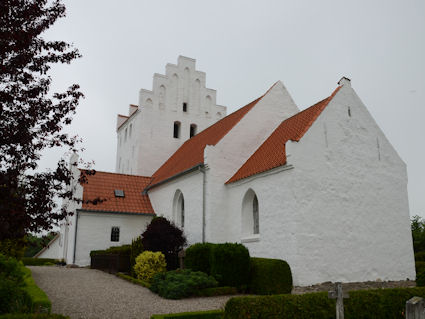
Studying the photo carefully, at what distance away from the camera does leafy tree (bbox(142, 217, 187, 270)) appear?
52.2 ft

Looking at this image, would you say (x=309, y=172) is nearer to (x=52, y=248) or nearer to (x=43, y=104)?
(x=43, y=104)

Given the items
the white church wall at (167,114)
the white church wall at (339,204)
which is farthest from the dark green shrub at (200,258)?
the white church wall at (167,114)

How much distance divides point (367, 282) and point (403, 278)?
2.04 metres

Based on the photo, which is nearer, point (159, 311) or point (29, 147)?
point (29, 147)

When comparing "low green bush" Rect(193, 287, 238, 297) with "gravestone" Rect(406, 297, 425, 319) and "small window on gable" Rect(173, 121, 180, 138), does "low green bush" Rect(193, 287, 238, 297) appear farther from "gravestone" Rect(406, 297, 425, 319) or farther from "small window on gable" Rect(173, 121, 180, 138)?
"small window on gable" Rect(173, 121, 180, 138)

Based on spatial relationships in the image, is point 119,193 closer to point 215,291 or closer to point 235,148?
point 235,148

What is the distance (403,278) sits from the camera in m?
14.1

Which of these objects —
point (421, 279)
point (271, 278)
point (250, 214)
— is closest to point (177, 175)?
point (250, 214)

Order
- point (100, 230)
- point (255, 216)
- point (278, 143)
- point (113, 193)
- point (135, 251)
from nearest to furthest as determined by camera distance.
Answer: point (255, 216) < point (278, 143) < point (135, 251) < point (100, 230) < point (113, 193)

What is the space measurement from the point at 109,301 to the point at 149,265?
409 centimetres

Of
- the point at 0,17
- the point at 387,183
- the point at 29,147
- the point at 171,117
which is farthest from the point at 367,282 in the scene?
the point at 171,117

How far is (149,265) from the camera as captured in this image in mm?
14492

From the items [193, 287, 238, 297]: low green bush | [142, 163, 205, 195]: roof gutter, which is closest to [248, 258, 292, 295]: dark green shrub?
[193, 287, 238, 297]: low green bush

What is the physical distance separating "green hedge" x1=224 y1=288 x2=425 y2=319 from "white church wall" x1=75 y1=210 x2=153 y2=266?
1530 centimetres
